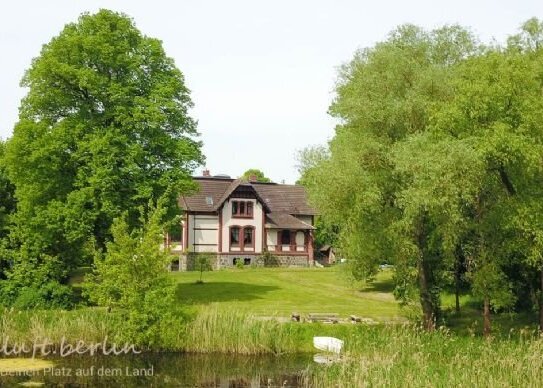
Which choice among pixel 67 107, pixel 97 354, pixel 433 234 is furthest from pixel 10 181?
pixel 433 234

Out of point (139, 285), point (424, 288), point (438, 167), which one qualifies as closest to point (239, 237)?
point (424, 288)

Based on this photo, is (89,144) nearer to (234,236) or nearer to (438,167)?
(438,167)

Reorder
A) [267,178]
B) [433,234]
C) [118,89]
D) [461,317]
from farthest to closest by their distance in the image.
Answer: [267,178] → [118,89] → [461,317] → [433,234]

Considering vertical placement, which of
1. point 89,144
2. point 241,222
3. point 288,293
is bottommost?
point 288,293

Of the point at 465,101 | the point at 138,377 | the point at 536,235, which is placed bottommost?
the point at 138,377

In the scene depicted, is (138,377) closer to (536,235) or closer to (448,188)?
(448,188)

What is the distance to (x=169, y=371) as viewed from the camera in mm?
24016

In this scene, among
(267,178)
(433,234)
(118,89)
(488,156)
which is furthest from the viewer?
(267,178)

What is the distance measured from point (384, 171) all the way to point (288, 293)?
1688cm

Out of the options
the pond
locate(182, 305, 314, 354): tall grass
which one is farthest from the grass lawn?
the pond

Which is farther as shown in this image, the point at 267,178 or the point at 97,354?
the point at 267,178

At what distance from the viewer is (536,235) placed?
25531 millimetres

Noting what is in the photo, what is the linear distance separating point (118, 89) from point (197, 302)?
504 inches

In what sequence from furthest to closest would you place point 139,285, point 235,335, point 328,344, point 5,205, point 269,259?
point 269,259, point 5,205, point 139,285, point 235,335, point 328,344
